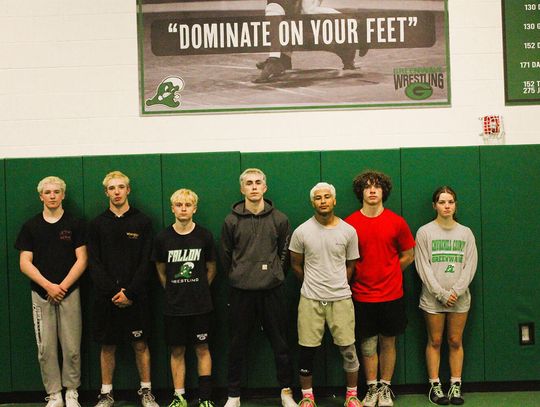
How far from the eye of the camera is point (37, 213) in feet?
14.1

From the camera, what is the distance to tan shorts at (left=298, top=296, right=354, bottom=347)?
3809 millimetres

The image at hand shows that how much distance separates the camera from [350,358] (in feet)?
12.7

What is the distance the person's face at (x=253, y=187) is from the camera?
3957 mm

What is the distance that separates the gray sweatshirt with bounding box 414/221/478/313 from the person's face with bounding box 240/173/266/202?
4.28 feet

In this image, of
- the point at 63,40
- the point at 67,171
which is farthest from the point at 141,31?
the point at 67,171

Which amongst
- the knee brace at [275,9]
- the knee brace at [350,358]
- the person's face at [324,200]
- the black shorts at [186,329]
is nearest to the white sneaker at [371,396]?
the knee brace at [350,358]

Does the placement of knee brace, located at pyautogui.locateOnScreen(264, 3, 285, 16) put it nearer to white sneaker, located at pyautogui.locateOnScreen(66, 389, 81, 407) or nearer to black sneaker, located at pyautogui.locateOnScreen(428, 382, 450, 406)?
black sneaker, located at pyautogui.locateOnScreen(428, 382, 450, 406)

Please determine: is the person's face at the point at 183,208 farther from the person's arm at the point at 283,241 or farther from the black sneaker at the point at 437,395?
the black sneaker at the point at 437,395

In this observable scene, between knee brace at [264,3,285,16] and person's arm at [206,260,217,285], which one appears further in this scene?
knee brace at [264,3,285,16]

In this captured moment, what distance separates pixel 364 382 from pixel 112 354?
79.9 inches

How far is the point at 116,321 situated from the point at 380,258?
6.80 feet

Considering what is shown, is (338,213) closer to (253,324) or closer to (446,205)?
(446,205)

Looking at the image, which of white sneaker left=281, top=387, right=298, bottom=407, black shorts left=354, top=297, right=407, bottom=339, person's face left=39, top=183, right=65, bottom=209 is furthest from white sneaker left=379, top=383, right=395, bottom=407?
person's face left=39, top=183, right=65, bottom=209

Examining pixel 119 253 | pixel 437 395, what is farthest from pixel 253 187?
pixel 437 395
